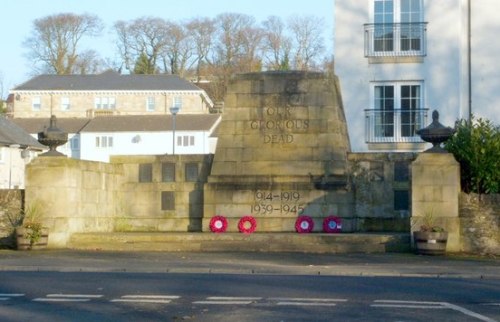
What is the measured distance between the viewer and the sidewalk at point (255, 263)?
63.7 ft

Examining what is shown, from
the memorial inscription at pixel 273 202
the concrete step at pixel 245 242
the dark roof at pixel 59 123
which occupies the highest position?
the dark roof at pixel 59 123

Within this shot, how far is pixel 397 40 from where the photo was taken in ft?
131

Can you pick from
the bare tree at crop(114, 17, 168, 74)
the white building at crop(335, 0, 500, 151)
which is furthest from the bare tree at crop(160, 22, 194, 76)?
the white building at crop(335, 0, 500, 151)

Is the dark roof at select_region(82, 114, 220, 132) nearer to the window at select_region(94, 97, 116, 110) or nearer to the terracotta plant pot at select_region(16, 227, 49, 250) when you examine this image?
the window at select_region(94, 97, 116, 110)

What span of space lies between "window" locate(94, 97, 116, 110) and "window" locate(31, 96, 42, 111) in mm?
6613

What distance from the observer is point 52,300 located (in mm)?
14203

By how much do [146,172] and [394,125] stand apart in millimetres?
14428

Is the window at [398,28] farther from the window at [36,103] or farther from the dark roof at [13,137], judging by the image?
the window at [36,103]

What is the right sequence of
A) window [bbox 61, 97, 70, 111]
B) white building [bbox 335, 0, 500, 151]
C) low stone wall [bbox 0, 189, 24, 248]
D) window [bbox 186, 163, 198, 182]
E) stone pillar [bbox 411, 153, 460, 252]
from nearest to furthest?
1. stone pillar [bbox 411, 153, 460, 252]
2. low stone wall [bbox 0, 189, 24, 248]
3. window [bbox 186, 163, 198, 182]
4. white building [bbox 335, 0, 500, 151]
5. window [bbox 61, 97, 70, 111]

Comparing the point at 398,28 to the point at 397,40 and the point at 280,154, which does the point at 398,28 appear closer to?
the point at 397,40

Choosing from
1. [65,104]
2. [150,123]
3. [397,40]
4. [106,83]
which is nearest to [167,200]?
[397,40]

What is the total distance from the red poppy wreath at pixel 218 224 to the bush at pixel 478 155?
5955mm

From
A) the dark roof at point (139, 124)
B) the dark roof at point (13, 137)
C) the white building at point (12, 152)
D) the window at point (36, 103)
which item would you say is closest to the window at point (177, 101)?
the dark roof at point (139, 124)

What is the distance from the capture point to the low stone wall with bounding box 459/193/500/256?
76.9 ft
